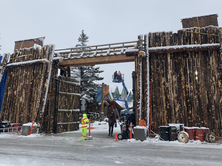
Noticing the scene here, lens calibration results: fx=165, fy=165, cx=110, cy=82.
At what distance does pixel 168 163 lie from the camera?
14.8 ft

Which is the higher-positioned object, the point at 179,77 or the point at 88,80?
the point at 88,80

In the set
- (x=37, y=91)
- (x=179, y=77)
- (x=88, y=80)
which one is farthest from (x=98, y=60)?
(x=88, y=80)

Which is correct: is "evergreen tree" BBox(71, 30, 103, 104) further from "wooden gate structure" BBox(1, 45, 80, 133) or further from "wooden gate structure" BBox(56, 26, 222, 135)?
"wooden gate structure" BBox(56, 26, 222, 135)

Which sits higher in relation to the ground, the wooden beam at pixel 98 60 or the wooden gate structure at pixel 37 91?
the wooden beam at pixel 98 60

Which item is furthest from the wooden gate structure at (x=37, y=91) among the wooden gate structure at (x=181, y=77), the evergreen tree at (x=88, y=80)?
Answer: the evergreen tree at (x=88, y=80)

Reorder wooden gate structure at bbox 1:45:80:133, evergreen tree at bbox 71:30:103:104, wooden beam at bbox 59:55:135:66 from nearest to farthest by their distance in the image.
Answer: wooden beam at bbox 59:55:135:66 → wooden gate structure at bbox 1:45:80:133 → evergreen tree at bbox 71:30:103:104

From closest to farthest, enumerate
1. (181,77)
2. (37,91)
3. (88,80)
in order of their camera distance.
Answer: (181,77)
(37,91)
(88,80)

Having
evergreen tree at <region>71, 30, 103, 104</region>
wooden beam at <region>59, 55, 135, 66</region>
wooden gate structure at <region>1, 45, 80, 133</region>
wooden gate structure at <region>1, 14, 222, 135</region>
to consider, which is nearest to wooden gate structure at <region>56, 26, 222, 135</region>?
wooden gate structure at <region>1, 14, 222, 135</region>

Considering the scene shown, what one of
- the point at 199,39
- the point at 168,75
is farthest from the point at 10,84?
the point at 199,39

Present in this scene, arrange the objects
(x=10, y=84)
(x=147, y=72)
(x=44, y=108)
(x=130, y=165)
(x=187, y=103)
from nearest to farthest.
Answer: (x=130, y=165)
(x=187, y=103)
(x=147, y=72)
(x=44, y=108)
(x=10, y=84)

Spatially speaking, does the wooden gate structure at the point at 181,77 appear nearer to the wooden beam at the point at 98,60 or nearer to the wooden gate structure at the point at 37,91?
the wooden beam at the point at 98,60

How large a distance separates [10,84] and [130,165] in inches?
541

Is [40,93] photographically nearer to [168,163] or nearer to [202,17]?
[168,163]

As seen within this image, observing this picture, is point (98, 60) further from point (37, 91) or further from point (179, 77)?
point (179, 77)
